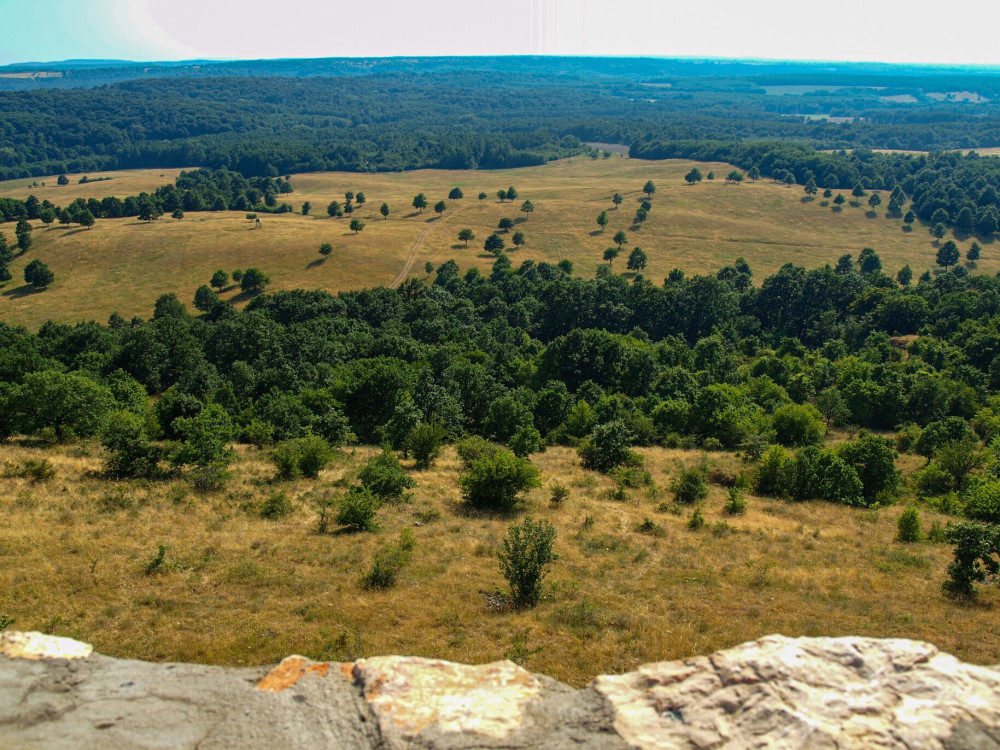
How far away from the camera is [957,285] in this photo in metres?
102

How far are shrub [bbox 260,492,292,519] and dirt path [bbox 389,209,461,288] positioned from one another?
3586 inches

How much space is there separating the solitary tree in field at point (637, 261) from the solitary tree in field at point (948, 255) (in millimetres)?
63508

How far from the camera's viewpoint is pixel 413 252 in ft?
448

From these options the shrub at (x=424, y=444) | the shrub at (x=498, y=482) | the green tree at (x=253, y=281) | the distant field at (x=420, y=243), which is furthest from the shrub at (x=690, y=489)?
the green tree at (x=253, y=281)

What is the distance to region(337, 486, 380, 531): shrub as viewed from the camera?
2994 centimetres

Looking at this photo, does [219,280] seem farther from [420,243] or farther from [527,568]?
[527,568]

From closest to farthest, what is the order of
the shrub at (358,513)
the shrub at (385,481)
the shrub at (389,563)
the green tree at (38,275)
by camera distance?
the shrub at (389,563), the shrub at (358,513), the shrub at (385,481), the green tree at (38,275)

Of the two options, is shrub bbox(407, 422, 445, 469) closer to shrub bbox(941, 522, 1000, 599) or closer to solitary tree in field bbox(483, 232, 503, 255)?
shrub bbox(941, 522, 1000, 599)

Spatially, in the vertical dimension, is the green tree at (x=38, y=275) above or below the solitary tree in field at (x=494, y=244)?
below

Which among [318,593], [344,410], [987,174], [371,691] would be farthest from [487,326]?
[987,174]

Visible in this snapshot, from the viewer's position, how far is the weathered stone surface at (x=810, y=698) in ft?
41.5

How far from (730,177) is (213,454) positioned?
7606 inches

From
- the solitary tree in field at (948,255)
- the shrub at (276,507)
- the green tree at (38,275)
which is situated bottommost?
the green tree at (38,275)

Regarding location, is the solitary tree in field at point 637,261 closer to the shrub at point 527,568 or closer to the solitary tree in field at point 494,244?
the solitary tree in field at point 494,244
